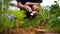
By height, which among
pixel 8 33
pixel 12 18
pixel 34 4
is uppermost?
pixel 34 4

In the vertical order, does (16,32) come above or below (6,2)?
below

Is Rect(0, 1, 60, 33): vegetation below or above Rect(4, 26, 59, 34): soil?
above

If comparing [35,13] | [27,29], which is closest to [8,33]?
[27,29]

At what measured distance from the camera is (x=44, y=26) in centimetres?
271

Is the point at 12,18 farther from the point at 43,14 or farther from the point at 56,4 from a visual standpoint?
the point at 56,4

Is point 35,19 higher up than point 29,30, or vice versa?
point 35,19

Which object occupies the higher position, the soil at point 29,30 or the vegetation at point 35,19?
the vegetation at point 35,19

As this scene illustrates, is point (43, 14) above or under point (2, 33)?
above

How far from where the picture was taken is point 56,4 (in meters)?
2.71

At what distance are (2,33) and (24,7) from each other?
0.44 metres

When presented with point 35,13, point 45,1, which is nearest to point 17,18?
point 35,13

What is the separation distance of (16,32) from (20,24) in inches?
4.5

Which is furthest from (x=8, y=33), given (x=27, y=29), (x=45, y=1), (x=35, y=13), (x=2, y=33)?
(x=45, y=1)

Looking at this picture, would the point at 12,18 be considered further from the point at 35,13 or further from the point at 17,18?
the point at 35,13
